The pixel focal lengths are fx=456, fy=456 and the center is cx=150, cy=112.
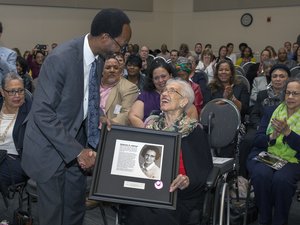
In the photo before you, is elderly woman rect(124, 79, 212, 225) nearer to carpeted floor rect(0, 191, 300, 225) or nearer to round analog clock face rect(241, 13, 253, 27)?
carpeted floor rect(0, 191, 300, 225)

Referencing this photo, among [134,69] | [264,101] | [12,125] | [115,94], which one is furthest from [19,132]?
[264,101]

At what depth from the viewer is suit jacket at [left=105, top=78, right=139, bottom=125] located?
448 centimetres

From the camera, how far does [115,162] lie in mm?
2527

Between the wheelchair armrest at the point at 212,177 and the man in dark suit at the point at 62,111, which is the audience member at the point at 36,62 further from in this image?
the man in dark suit at the point at 62,111

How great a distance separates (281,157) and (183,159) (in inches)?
51.2

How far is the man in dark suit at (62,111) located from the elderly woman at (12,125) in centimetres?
143

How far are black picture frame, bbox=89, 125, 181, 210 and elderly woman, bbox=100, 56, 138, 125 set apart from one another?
1.79 meters

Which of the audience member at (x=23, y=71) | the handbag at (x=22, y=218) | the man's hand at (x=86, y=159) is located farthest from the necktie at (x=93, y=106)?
the audience member at (x=23, y=71)

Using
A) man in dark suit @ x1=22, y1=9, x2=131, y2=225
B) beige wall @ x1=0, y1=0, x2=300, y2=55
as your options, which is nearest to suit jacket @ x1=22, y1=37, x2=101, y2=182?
man in dark suit @ x1=22, y1=9, x2=131, y2=225

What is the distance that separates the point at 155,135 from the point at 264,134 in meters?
1.70

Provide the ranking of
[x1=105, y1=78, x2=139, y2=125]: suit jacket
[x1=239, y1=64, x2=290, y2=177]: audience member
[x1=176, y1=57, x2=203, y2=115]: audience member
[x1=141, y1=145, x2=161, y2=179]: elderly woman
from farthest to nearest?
[x1=176, y1=57, x2=203, y2=115]: audience member
[x1=239, y1=64, x2=290, y2=177]: audience member
[x1=105, y1=78, x2=139, y2=125]: suit jacket
[x1=141, y1=145, x2=161, y2=179]: elderly woman

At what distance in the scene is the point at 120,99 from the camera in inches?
181

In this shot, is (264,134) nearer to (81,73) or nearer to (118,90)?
(118,90)

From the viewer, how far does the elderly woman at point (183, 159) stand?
2.79 m
